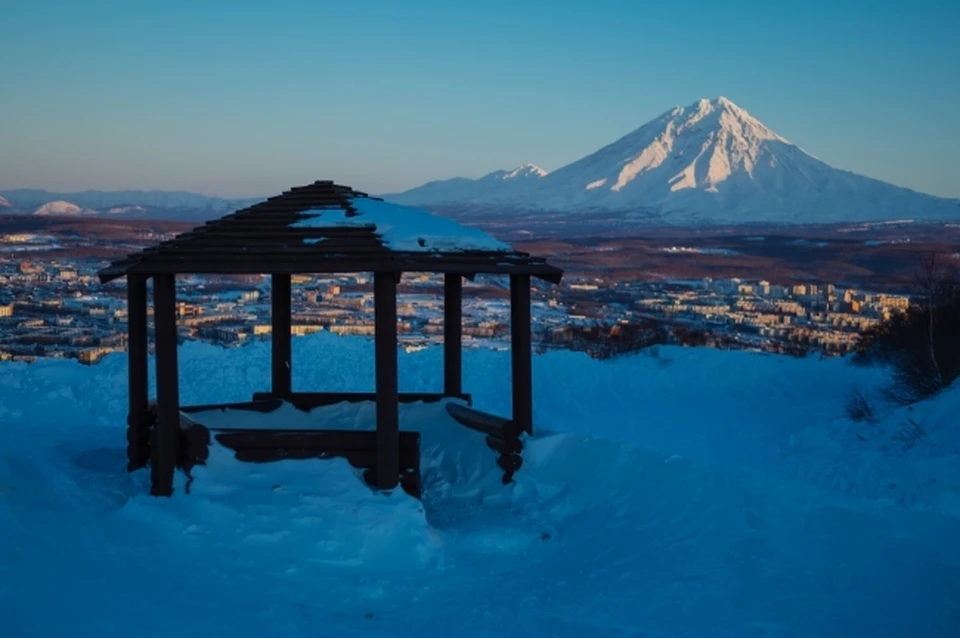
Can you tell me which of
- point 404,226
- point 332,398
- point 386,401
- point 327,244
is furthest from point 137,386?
point 404,226

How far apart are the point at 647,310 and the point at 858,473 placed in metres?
20.5

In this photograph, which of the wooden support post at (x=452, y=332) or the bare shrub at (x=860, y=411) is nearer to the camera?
the wooden support post at (x=452, y=332)

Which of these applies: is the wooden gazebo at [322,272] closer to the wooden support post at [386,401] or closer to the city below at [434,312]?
the wooden support post at [386,401]

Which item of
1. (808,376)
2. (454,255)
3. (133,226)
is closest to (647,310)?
(808,376)

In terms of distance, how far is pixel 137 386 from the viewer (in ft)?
28.4

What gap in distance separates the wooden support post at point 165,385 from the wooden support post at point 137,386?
958 millimetres

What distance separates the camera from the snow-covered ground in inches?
221

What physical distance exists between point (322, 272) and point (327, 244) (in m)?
0.38

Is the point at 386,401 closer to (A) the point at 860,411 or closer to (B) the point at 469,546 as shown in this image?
(B) the point at 469,546

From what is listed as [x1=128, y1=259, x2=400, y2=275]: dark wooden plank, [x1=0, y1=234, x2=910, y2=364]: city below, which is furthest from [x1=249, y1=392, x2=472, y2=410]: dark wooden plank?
[x1=0, y1=234, x2=910, y2=364]: city below

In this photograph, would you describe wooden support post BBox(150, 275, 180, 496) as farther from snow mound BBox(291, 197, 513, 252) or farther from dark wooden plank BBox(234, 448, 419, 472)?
snow mound BBox(291, 197, 513, 252)

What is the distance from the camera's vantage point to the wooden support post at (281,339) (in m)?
10.5

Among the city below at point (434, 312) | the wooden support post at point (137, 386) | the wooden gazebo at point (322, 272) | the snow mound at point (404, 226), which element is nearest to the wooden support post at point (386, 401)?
the wooden gazebo at point (322, 272)

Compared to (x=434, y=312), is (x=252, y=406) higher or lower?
lower
